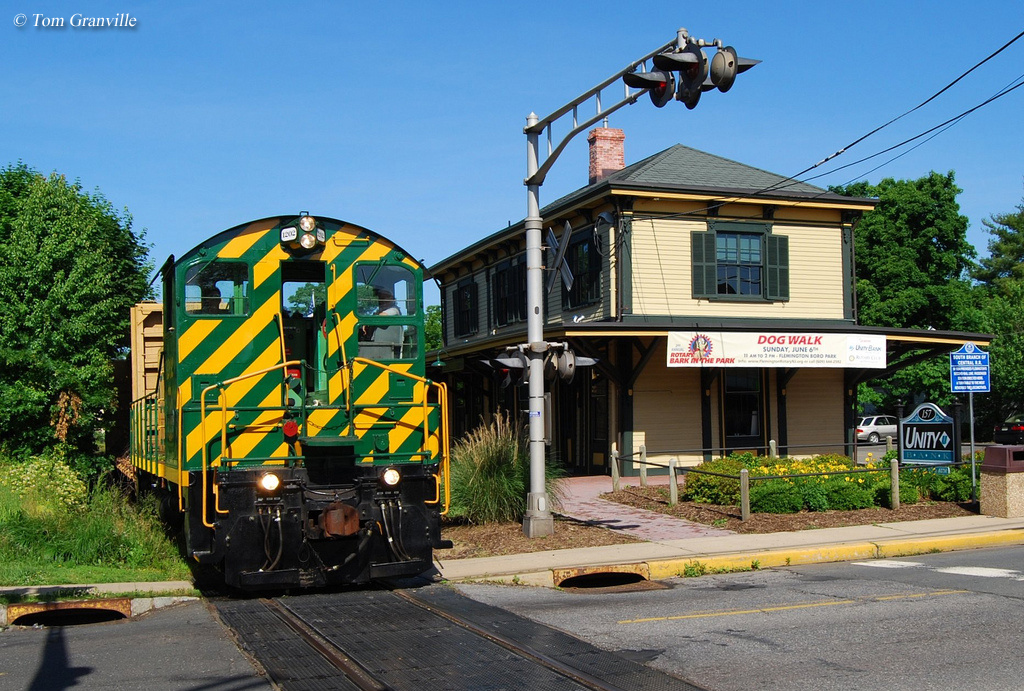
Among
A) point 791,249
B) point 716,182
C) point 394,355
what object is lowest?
point 394,355

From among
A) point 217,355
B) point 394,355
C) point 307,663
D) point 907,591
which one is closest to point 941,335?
point 907,591

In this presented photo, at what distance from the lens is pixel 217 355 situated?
10.5 metres

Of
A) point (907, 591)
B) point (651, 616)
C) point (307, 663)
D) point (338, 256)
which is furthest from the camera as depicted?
point (338, 256)

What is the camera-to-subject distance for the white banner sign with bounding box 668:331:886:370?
898 inches

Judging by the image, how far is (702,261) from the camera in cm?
2448

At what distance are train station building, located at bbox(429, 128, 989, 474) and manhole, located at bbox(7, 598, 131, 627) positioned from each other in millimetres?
13883

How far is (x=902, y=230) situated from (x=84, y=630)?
43.4m

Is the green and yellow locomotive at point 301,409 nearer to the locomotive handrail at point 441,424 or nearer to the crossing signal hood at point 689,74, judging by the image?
the locomotive handrail at point 441,424

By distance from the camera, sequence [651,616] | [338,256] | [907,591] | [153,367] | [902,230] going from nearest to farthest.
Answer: [651,616], [907,591], [338,256], [153,367], [902,230]

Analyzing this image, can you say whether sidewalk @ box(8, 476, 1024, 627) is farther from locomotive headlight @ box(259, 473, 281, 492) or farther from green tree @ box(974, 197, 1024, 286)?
green tree @ box(974, 197, 1024, 286)

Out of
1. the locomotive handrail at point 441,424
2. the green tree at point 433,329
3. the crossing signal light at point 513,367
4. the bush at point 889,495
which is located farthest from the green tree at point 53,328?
the green tree at point 433,329

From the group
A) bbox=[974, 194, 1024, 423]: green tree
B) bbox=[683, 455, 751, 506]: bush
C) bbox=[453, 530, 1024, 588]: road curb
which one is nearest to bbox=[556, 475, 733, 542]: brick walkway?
bbox=[683, 455, 751, 506]: bush

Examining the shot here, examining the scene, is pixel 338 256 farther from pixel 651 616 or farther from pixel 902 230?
→ pixel 902 230

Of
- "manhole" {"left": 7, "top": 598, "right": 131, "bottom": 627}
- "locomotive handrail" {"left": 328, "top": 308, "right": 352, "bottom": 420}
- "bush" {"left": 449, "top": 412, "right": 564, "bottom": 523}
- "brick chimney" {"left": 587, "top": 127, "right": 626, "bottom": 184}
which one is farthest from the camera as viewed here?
"brick chimney" {"left": 587, "top": 127, "right": 626, "bottom": 184}
